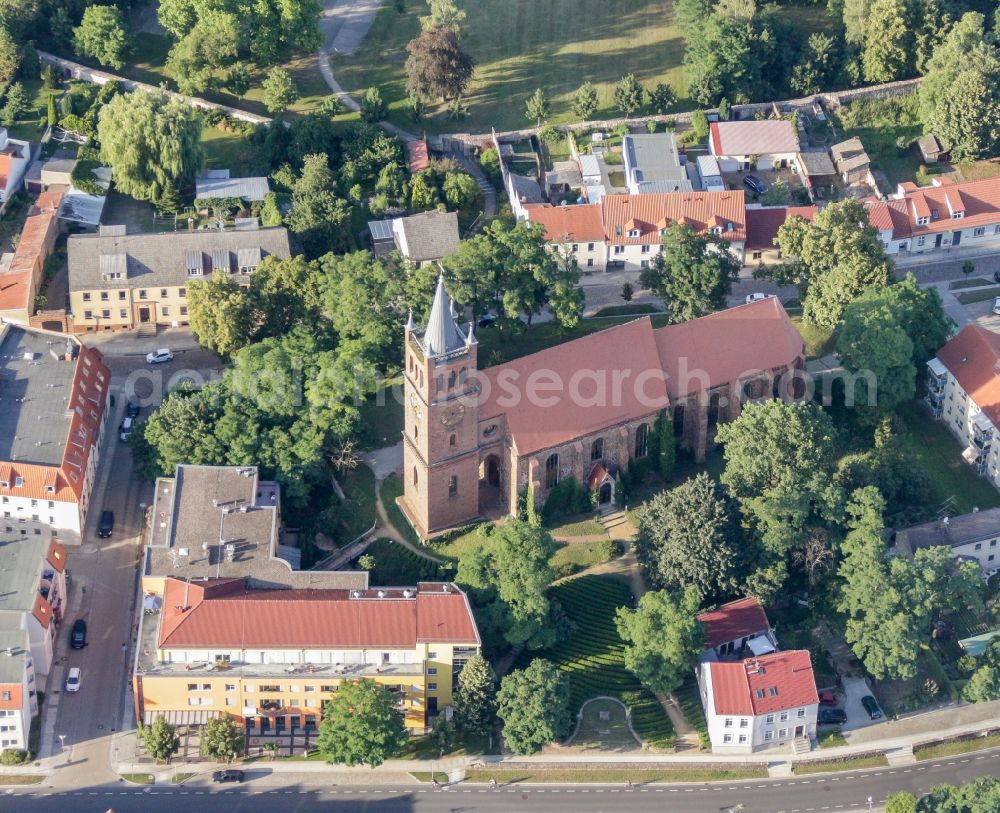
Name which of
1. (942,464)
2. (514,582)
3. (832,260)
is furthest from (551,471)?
(942,464)

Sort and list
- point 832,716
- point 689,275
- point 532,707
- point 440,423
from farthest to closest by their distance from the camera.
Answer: point 689,275 → point 440,423 → point 832,716 → point 532,707

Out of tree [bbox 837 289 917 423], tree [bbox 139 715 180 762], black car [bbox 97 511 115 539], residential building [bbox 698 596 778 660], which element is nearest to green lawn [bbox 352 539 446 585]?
tree [bbox 139 715 180 762]

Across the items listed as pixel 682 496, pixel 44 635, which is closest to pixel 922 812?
pixel 682 496

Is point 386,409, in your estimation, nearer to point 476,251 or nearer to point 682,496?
point 476,251

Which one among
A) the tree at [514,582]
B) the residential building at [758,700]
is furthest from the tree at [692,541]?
the tree at [514,582]

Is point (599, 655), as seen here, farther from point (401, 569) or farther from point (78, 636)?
point (78, 636)

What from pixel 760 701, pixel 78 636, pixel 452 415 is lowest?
pixel 760 701

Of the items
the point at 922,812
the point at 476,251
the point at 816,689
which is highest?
the point at 476,251
